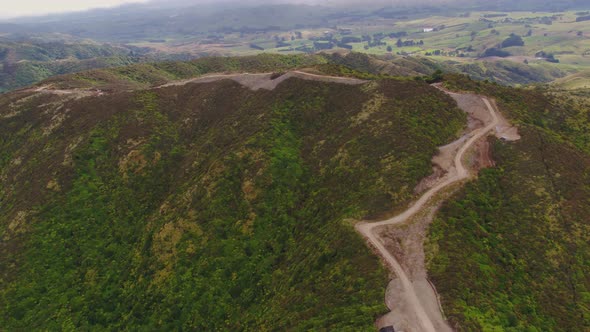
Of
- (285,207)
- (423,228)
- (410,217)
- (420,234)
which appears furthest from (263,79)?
(420,234)

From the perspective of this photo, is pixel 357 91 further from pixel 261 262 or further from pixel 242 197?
pixel 261 262

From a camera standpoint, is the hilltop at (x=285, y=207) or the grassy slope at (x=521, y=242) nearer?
the grassy slope at (x=521, y=242)

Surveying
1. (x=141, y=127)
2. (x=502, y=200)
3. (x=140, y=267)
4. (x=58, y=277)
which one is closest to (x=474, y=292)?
(x=502, y=200)

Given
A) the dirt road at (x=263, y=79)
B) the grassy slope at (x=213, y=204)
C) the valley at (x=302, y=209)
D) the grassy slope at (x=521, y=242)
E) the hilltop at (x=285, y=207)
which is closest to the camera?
the grassy slope at (x=521, y=242)

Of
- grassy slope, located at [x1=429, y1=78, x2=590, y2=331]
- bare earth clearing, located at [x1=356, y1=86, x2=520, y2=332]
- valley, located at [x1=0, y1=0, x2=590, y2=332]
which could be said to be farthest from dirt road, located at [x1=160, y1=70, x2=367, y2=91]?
grassy slope, located at [x1=429, y1=78, x2=590, y2=331]

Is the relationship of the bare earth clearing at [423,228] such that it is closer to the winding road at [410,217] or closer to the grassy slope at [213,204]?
the winding road at [410,217]

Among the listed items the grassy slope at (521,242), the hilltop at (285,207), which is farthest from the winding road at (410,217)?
the grassy slope at (521,242)

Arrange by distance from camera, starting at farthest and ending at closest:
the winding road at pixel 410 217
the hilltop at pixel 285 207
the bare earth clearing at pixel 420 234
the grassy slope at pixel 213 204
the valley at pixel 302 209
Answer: the grassy slope at pixel 213 204, the hilltop at pixel 285 207, the valley at pixel 302 209, the bare earth clearing at pixel 420 234, the winding road at pixel 410 217

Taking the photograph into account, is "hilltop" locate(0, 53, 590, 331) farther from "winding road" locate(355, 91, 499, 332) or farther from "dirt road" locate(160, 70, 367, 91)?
"dirt road" locate(160, 70, 367, 91)
